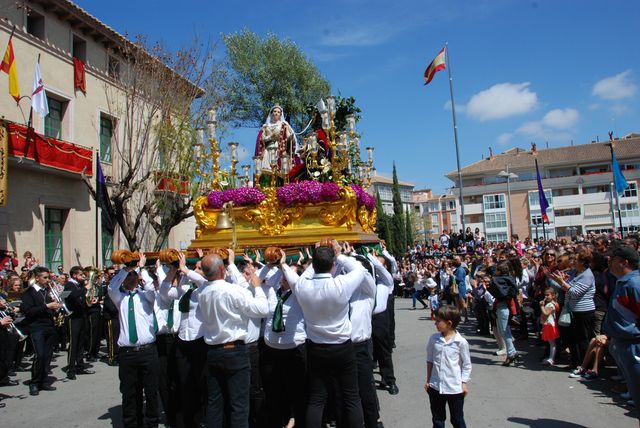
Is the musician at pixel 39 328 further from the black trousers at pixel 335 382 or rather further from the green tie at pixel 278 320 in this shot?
the black trousers at pixel 335 382

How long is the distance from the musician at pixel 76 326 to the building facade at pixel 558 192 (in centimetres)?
4501

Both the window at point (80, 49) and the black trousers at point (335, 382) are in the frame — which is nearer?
the black trousers at point (335, 382)

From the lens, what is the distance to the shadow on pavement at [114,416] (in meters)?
6.23

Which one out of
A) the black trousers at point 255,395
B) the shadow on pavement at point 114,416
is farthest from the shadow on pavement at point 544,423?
the shadow on pavement at point 114,416

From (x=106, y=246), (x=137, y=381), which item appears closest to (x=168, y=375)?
(x=137, y=381)

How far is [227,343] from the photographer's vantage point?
4.65m

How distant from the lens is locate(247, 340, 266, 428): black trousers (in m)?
5.48

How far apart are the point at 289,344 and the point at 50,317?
17.2 ft

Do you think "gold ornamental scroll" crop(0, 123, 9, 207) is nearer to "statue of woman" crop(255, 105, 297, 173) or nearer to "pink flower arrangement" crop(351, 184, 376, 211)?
"statue of woman" crop(255, 105, 297, 173)

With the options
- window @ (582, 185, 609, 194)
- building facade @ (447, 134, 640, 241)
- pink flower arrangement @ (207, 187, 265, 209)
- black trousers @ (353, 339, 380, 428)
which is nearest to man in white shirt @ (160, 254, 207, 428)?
black trousers @ (353, 339, 380, 428)

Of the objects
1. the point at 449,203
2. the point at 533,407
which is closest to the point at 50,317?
the point at 533,407

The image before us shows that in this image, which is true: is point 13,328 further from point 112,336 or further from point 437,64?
point 437,64

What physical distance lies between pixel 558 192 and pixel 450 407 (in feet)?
177

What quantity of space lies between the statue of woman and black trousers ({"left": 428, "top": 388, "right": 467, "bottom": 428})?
519 cm
